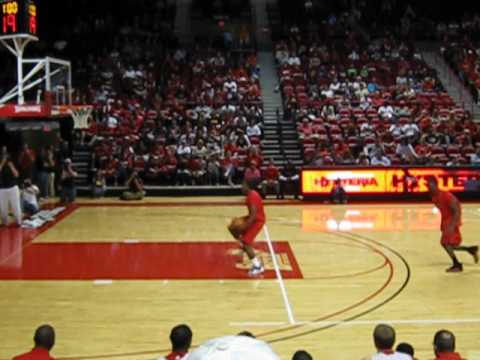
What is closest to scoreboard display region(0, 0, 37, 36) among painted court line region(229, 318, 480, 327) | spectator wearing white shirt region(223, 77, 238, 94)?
spectator wearing white shirt region(223, 77, 238, 94)

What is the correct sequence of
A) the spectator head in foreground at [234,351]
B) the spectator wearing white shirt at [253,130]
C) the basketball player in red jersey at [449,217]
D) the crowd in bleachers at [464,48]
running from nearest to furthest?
the spectator head in foreground at [234,351]
the basketball player in red jersey at [449,217]
the spectator wearing white shirt at [253,130]
the crowd in bleachers at [464,48]

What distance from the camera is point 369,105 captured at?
25.2 meters

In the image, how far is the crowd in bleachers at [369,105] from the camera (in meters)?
22.3

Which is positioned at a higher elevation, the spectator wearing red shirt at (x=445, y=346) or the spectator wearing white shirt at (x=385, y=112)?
the spectator wearing white shirt at (x=385, y=112)

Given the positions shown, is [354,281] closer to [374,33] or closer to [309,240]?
[309,240]

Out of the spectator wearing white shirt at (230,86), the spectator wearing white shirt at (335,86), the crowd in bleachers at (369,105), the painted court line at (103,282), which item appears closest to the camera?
the painted court line at (103,282)

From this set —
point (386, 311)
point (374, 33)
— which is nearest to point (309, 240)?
point (386, 311)

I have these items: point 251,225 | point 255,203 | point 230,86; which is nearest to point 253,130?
point 230,86

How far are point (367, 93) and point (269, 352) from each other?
24.1 metres

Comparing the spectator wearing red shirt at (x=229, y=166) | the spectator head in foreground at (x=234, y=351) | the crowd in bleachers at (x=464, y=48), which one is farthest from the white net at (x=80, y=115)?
the spectator head in foreground at (x=234, y=351)

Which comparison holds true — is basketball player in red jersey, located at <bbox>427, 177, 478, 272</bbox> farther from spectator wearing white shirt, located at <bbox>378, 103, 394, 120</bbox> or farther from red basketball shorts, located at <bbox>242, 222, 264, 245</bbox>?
spectator wearing white shirt, located at <bbox>378, 103, 394, 120</bbox>

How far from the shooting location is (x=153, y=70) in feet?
90.0

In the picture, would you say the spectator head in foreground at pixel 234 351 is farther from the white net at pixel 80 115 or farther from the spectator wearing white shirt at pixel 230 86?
the spectator wearing white shirt at pixel 230 86

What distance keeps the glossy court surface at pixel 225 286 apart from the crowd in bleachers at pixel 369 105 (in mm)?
5960
